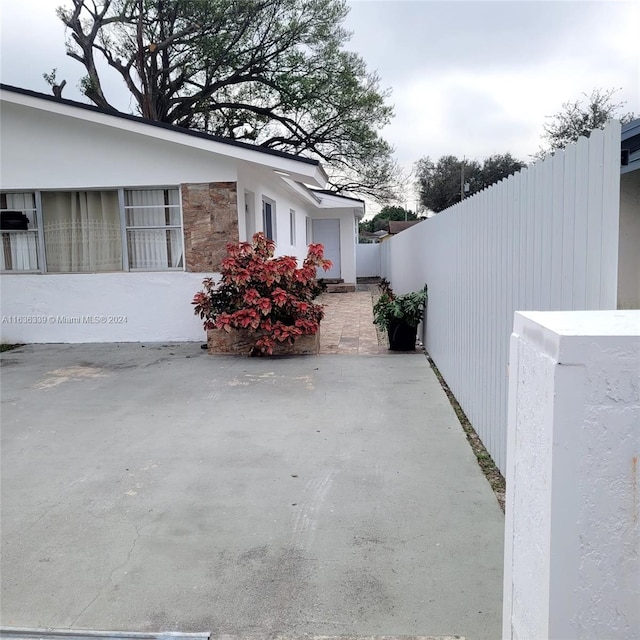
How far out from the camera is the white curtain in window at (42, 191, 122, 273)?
365 inches

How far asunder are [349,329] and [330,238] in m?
10.3

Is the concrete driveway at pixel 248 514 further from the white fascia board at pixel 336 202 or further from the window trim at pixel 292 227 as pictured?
the white fascia board at pixel 336 202

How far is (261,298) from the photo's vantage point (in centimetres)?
788

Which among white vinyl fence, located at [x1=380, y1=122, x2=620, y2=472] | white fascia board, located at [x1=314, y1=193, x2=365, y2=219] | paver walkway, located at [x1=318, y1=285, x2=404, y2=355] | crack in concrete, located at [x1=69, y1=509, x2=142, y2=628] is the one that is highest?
white fascia board, located at [x1=314, y1=193, x2=365, y2=219]

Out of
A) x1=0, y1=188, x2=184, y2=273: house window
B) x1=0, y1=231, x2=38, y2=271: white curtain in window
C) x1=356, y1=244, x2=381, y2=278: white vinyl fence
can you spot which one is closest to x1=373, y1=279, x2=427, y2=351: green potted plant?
x1=0, y1=188, x2=184, y2=273: house window

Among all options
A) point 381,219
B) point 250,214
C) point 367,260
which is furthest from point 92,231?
point 381,219

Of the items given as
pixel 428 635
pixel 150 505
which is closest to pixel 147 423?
pixel 150 505

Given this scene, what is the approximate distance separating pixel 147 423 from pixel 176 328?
171 inches

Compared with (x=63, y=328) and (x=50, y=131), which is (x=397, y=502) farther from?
(x=50, y=131)

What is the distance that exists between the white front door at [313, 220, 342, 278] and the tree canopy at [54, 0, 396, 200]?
11.5 feet

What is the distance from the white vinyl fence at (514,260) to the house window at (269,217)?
585cm

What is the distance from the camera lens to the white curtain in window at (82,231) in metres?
9.27

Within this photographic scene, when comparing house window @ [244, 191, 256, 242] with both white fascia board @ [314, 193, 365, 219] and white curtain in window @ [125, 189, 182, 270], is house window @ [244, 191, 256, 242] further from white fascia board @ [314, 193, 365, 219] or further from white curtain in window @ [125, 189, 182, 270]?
white fascia board @ [314, 193, 365, 219]

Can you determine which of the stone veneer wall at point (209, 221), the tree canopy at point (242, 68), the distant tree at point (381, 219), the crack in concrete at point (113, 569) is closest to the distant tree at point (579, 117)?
the tree canopy at point (242, 68)
